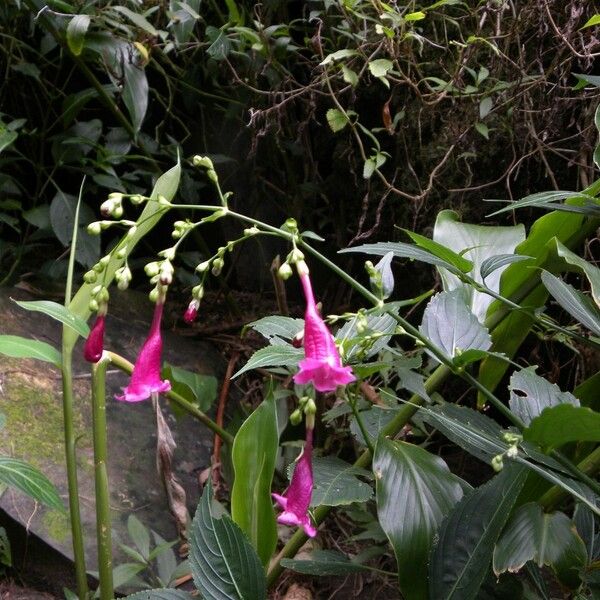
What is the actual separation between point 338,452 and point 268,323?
0.84 m

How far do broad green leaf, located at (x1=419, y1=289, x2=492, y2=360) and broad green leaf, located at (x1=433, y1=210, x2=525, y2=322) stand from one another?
0.57 feet

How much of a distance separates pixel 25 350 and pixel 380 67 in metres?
1.02

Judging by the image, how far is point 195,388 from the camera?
1.57m

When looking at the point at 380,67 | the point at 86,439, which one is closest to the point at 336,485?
the point at 86,439

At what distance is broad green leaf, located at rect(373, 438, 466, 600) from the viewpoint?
85 centimetres

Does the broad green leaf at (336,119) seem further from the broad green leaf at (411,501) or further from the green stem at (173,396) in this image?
the broad green leaf at (411,501)

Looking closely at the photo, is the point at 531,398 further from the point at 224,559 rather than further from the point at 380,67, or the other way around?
the point at 380,67

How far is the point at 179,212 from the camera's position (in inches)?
88.1

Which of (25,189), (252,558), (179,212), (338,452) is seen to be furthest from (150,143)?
(252,558)

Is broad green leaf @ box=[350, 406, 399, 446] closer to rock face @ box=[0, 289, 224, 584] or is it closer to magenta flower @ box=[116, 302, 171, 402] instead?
magenta flower @ box=[116, 302, 171, 402]

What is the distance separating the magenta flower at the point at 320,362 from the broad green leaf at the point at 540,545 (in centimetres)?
31

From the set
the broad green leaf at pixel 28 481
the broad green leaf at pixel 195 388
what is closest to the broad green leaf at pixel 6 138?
the broad green leaf at pixel 195 388

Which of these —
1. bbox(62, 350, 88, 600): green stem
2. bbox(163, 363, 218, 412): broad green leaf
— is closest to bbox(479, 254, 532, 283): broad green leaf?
bbox(62, 350, 88, 600): green stem

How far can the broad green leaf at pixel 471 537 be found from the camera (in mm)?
787
